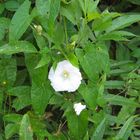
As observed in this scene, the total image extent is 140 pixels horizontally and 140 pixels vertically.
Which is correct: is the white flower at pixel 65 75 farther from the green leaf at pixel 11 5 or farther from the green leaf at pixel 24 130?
the green leaf at pixel 11 5

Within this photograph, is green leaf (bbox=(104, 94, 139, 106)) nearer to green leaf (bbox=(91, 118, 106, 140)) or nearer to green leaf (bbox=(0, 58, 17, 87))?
green leaf (bbox=(91, 118, 106, 140))

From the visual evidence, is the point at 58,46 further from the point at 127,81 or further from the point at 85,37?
the point at 127,81

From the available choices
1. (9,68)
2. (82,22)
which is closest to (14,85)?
(9,68)

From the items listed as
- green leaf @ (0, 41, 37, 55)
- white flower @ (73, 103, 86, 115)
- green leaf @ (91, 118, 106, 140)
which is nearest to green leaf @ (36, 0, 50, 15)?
green leaf @ (0, 41, 37, 55)

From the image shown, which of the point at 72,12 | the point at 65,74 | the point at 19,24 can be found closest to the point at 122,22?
the point at 72,12

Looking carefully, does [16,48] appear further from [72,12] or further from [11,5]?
[11,5]

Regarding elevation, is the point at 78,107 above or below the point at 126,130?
above
